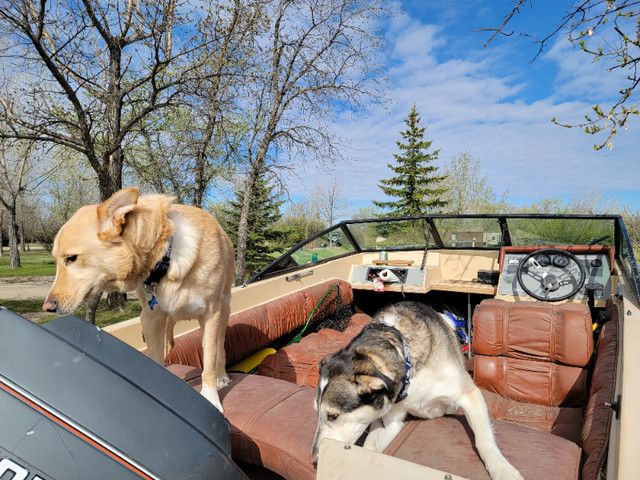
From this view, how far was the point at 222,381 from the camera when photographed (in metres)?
2.46

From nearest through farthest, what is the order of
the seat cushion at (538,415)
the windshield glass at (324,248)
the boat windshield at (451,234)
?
1. the seat cushion at (538,415)
2. the boat windshield at (451,234)
3. the windshield glass at (324,248)

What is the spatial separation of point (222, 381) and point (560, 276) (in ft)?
13.9

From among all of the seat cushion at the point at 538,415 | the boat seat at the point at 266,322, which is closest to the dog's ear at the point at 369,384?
the boat seat at the point at 266,322

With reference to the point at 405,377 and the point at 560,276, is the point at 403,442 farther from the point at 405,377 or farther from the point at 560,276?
the point at 560,276

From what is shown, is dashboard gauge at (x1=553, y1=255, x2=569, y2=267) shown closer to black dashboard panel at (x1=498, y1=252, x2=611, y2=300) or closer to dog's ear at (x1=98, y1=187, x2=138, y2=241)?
black dashboard panel at (x1=498, y1=252, x2=611, y2=300)

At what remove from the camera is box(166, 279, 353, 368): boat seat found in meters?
3.08

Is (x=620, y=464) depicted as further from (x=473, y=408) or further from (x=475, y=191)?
(x=475, y=191)

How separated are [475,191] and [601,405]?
3359 cm

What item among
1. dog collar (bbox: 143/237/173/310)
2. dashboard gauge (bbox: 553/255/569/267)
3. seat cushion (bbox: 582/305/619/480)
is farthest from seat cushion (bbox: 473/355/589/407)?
dog collar (bbox: 143/237/173/310)

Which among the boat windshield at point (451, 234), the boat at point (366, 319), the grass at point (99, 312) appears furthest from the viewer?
the grass at point (99, 312)

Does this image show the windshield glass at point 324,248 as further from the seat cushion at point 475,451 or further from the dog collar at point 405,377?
the seat cushion at point 475,451

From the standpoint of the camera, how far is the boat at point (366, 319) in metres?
1.19

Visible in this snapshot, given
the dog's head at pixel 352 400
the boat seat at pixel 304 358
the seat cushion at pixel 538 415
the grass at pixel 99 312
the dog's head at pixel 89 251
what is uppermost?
the dog's head at pixel 89 251

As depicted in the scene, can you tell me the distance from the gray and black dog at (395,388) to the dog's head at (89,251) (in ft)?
4.13
